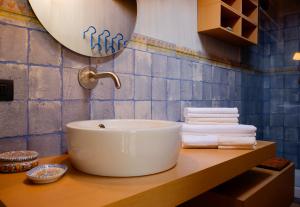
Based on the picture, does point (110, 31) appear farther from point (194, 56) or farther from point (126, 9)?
point (194, 56)

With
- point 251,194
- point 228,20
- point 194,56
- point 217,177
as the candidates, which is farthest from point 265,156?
point 228,20

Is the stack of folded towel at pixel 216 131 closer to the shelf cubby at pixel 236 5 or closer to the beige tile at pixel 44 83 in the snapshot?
the beige tile at pixel 44 83

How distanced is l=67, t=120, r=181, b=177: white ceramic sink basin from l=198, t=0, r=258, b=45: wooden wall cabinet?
1239 mm

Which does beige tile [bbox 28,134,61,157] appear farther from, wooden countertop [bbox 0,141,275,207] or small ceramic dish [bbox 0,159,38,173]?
small ceramic dish [bbox 0,159,38,173]

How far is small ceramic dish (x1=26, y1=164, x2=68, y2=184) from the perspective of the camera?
0.68 metres

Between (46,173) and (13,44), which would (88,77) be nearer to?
(13,44)

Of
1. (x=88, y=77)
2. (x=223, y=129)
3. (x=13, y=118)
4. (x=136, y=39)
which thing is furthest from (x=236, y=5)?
(x=13, y=118)

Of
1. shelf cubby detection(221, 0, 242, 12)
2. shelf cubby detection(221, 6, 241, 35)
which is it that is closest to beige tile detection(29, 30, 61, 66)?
shelf cubby detection(221, 6, 241, 35)

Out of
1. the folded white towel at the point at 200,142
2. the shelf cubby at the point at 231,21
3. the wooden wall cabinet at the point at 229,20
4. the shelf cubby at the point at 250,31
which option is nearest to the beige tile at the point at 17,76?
the folded white towel at the point at 200,142

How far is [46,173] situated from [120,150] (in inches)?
9.1

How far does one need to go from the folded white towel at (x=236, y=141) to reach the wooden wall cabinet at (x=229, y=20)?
887 mm

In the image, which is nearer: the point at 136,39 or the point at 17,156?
the point at 17,156

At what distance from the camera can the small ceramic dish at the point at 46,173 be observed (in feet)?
2.23

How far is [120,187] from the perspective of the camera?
0.67 metres
